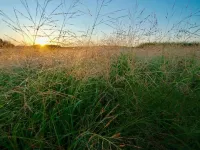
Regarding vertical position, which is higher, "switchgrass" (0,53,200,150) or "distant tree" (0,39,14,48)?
"distant tree" (0,39,14,48)

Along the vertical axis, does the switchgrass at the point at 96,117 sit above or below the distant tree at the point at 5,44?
below

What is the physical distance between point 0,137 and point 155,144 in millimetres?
1141

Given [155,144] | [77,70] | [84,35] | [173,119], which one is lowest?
[155,144]

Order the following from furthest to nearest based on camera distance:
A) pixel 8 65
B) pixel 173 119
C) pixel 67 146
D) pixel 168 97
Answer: pixel 8 65
pixel 168 97
pixel 173 119
pixel 67 146

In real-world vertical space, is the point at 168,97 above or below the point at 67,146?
above

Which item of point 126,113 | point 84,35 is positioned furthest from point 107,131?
point 84,35

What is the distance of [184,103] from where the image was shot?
2.34 metres

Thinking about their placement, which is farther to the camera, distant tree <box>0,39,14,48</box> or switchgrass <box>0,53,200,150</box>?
distant tree <box>0,39,14,48</box>

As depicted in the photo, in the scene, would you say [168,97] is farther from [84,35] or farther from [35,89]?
[84,35]

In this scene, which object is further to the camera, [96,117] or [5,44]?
[5,44]

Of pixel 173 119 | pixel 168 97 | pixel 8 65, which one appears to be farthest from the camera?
pixel 8 65

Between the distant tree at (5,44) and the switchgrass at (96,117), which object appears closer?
the switchgrass at (96,117)

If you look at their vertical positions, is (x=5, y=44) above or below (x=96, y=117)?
above

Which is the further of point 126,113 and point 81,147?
point 126,113
